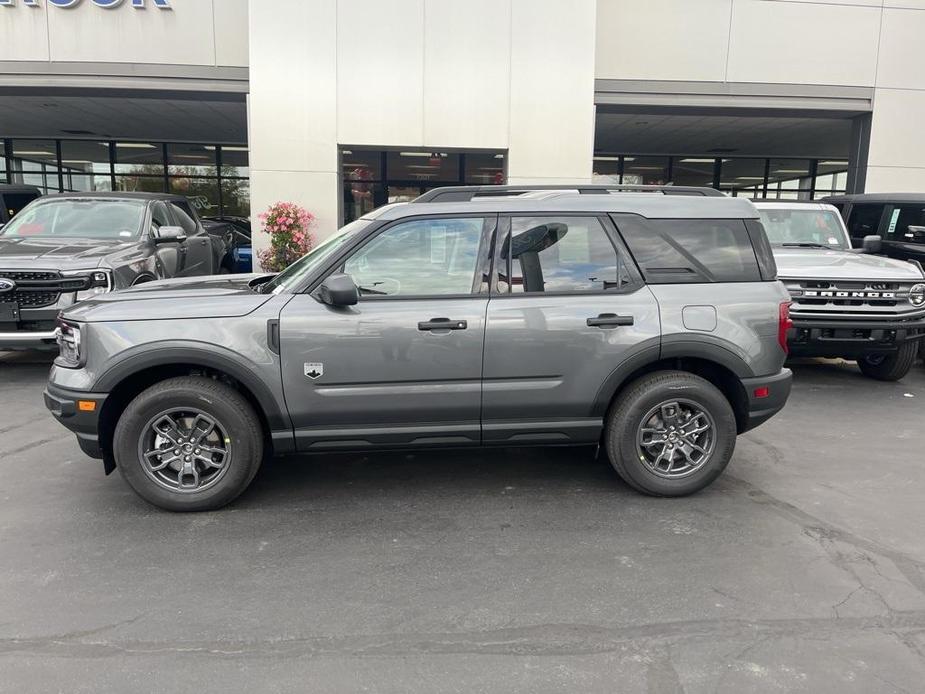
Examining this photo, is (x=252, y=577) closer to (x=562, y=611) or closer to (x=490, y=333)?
(x=562, y=611)

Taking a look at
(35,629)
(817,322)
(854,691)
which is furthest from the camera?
(817,322)

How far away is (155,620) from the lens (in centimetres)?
316

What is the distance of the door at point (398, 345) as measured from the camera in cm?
414

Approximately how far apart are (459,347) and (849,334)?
4816mm

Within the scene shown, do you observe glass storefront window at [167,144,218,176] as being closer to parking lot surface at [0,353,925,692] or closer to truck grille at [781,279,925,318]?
parking lot surface at [0,353,925,692]

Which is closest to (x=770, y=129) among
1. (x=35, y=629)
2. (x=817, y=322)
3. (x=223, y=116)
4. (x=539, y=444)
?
(x=817, y=322)

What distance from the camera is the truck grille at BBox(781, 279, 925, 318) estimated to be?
714 cm

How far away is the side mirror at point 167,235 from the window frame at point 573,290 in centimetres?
549

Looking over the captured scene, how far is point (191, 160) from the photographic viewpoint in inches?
838

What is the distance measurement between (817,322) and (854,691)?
509cm

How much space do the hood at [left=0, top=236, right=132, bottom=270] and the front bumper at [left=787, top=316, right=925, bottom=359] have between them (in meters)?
7.19

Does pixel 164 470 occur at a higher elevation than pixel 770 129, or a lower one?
lower

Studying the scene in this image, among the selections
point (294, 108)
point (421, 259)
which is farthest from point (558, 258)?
point (294, 108)

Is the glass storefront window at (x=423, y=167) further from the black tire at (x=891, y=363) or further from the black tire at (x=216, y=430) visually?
the black tire at (x=216, y=430)
